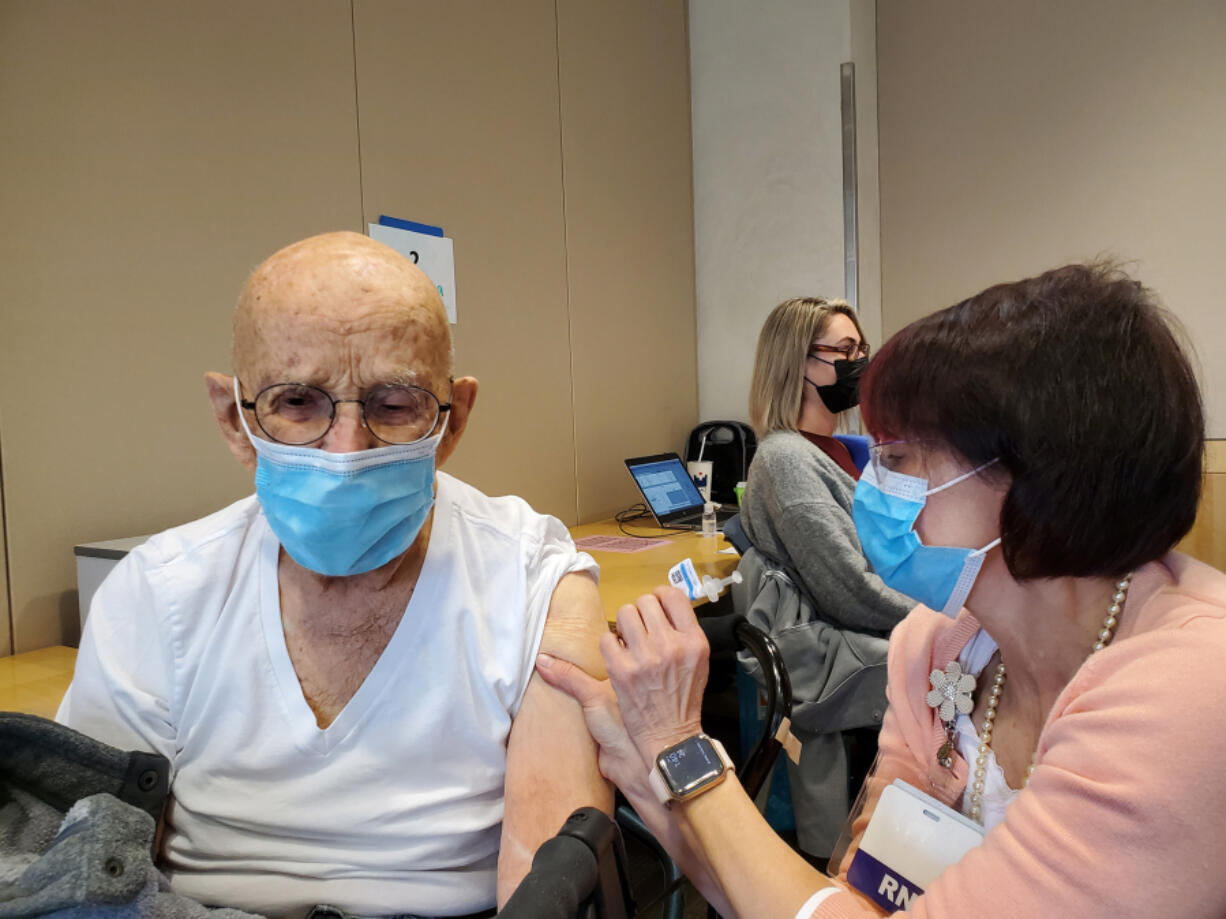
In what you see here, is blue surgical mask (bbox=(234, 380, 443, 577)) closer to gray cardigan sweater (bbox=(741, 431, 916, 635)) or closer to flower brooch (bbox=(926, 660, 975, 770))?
flower brooch (bbox=(926, 660, 975, 770))

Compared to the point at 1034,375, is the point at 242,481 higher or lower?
lower

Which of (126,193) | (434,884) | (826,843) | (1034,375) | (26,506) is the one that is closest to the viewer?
(1034,375)

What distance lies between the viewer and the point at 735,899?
95cm

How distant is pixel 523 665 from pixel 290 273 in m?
0.59

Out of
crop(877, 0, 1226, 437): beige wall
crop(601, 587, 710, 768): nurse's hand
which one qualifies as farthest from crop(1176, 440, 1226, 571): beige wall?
crop(601, 587, 710, 768): nurse's hand

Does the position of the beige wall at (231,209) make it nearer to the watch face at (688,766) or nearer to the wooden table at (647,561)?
the wooden table at (647,561)

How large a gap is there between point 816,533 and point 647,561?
25.3 inches

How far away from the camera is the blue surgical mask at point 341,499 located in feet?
3.22

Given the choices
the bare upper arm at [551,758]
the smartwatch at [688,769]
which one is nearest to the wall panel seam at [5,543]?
the bare upper arm at [551,758]

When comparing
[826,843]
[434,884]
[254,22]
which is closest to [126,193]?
[254,22]

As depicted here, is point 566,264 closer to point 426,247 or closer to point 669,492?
point 426,247

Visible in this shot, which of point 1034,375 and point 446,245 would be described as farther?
point 446,245

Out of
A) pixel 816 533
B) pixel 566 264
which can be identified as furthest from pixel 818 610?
pixel 566 264

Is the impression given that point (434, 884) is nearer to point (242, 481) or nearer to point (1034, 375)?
point (1034, 375)
